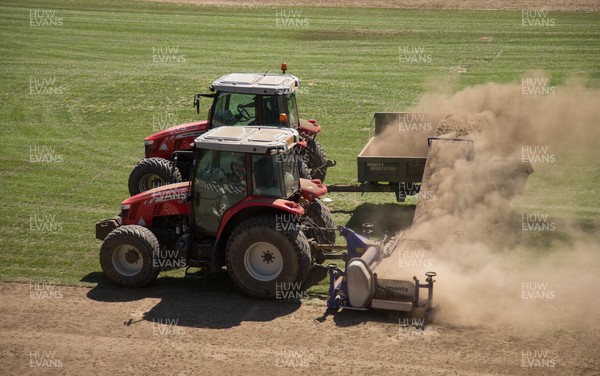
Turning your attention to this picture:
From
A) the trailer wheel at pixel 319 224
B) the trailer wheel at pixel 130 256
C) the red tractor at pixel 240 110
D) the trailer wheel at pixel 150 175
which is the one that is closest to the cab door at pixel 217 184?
the trailer wheel at pixel 130 256

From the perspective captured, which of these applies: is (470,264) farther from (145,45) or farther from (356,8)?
(356,8)

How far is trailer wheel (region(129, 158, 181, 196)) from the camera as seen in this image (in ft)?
58.9

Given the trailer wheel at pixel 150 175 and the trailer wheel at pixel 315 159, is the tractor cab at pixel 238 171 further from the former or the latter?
the trailer wheel at pixel 315 159

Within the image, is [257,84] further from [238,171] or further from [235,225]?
[235,225]

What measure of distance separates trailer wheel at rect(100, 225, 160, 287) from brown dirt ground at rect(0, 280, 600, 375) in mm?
328

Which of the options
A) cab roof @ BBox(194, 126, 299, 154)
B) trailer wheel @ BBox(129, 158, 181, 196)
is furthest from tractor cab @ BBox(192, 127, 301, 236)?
trailer wheel @ BBox(129, 158, 181, 196)

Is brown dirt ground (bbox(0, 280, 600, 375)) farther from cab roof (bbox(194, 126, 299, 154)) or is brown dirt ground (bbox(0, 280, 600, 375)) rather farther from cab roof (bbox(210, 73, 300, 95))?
cab roof (bbox(210, 73, 300, 95))

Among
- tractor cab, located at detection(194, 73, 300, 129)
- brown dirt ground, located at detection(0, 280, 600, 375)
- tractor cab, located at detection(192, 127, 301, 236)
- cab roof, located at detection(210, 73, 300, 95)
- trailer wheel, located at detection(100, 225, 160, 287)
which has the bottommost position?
brown dirt ground, located at detection(0, 280, 600, 375)

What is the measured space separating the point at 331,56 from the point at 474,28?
671cm

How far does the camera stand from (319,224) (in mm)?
14992

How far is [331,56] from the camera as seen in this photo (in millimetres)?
32438

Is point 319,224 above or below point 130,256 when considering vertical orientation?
above

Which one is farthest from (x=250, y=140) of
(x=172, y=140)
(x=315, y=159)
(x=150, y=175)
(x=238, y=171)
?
(x=315, y=159)

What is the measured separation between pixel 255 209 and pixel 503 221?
5.71 meters
